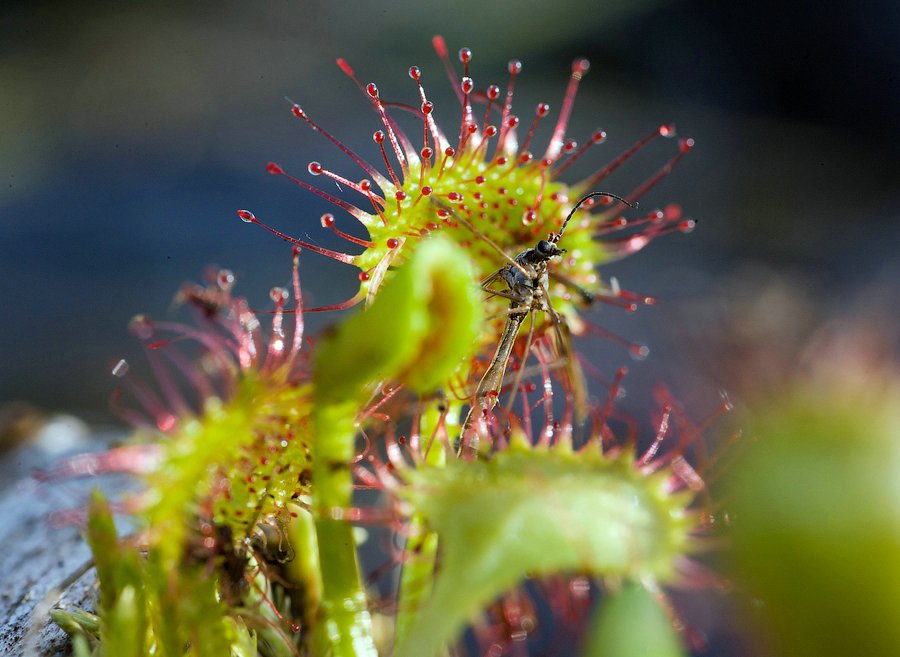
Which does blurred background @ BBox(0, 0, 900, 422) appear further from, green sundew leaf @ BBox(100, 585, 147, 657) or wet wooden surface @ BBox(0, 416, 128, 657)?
green sundew leaf @ BBox(100, 585, 147, 657)

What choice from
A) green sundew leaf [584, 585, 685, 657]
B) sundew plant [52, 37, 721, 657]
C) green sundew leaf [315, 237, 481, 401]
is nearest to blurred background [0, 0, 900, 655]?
sundew plant [52, 37, 721, 657]

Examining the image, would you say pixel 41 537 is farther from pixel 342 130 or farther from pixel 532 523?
pixel 342 130

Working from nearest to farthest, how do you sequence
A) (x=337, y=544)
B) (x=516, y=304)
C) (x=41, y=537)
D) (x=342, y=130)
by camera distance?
1. (x=337, y=544)
2. (x=516, y=304)
3. (x=41, y=537)
4. (x=342, y=130)

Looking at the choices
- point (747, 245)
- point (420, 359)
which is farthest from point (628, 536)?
point (747, 245)

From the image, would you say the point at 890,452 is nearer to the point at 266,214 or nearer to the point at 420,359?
the point at 420,359

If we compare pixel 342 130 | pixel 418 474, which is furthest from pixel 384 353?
pixel 342 130

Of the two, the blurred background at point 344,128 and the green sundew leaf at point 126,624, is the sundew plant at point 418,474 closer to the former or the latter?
the green sundew leaf at point 126,624
